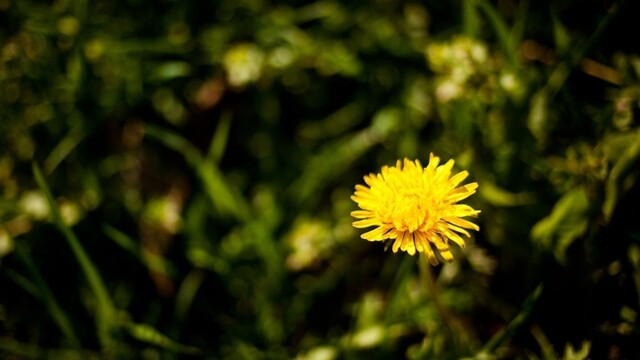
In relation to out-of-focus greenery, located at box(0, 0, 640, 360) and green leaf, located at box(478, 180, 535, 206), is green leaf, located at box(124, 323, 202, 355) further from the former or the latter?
green leaf, located at box(478, 180, 535, 206)

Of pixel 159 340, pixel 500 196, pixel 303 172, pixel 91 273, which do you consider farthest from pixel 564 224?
pixel 91 273

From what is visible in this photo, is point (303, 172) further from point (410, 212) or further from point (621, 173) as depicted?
point (621, 173)

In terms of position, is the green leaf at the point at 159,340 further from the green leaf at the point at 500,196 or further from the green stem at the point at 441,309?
the green leaf at the point at 500,196

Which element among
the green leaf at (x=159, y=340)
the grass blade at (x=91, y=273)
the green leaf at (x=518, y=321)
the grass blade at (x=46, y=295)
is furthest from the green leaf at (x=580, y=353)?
the grass blade at (x=46, y=295)

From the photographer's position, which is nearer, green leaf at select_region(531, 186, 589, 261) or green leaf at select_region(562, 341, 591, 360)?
green leaf at select_region(562, 341, 591, 360)

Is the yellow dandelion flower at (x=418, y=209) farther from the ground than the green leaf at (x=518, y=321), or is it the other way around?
the yellow dandelion flower at (x=418, y=209)

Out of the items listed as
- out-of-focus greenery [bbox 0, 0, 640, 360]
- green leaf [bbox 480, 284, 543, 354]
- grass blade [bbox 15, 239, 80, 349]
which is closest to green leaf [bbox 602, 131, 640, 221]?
out-of-focus greenery [bbox 0, 0, 640, 360]
